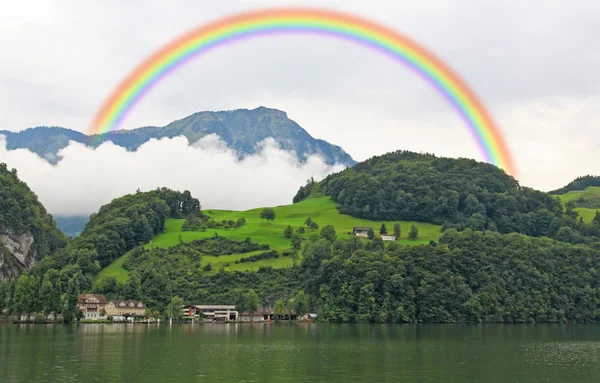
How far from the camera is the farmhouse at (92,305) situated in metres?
171

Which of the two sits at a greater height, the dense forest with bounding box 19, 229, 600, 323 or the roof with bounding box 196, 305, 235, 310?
the dense forest with bounding box 19, 229, 600, 323

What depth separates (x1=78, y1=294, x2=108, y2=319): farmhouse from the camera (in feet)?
562

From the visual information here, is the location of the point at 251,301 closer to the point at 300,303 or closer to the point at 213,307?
the point at 213,307

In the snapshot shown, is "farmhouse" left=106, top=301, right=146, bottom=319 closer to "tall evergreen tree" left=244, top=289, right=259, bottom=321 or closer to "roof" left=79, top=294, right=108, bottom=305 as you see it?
"roof" left=79, top=294, right=108, bottom=305

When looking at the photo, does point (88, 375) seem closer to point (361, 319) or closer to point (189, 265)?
point (361, 319)

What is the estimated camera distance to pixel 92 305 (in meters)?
173

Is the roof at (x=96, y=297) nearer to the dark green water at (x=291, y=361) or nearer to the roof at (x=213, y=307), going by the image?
the roof at (x=213, y=307)

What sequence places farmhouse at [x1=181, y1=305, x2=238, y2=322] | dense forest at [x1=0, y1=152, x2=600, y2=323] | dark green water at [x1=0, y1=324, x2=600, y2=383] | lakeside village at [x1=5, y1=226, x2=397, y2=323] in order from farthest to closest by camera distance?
1. farmhouse at [x1=181, y1=305, x2=238, y2=322]
2. lakeside village at [x1=5, y1=226, x2=397, y2=323]
3. dense forest at [x1=0, y1=152, x2=600, y2=323]
4. dark green water at [x1=0, y1=324, x2=600, y2=383]

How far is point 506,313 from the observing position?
17288 centimetres

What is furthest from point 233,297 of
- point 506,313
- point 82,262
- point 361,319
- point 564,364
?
point 564,364

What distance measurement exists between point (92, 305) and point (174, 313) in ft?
76.3

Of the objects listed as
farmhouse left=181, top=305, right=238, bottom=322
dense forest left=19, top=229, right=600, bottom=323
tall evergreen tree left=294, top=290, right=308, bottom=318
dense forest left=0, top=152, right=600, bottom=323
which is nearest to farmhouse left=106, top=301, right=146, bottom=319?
dense forest left=0, top=152, right=600, bottom=323

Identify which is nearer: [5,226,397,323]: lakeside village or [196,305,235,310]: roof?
[5,226,397,323]: lakeside village

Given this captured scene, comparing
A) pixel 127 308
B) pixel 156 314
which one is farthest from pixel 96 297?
pixel 156 314
